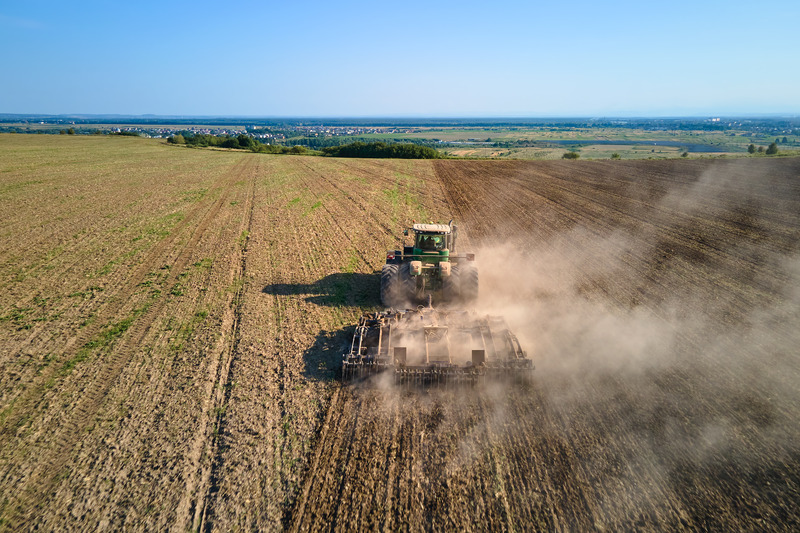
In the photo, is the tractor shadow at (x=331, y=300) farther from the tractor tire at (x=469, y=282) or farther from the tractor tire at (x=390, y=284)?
the tractor tire at (x=469, y=282)

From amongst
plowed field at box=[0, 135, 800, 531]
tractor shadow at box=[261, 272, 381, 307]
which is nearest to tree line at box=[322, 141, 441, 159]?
plowed field at box=[0, 135, 800, 531]

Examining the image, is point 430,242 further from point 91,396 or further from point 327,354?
point 91,396

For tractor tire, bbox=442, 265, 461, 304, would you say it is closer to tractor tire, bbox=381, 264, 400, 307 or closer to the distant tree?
tractor tire, bbox=381, 264, 400, 307

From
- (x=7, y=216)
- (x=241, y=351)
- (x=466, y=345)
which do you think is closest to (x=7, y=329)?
(x=241, y=351)

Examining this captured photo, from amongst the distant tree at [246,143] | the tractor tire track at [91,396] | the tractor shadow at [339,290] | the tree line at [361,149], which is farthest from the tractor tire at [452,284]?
the distant tree at [246,143]

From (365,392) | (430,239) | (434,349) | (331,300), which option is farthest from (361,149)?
(365,392)

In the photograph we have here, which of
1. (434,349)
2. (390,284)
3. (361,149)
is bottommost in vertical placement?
(434,349)

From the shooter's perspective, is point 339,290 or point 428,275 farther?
point 339,290
